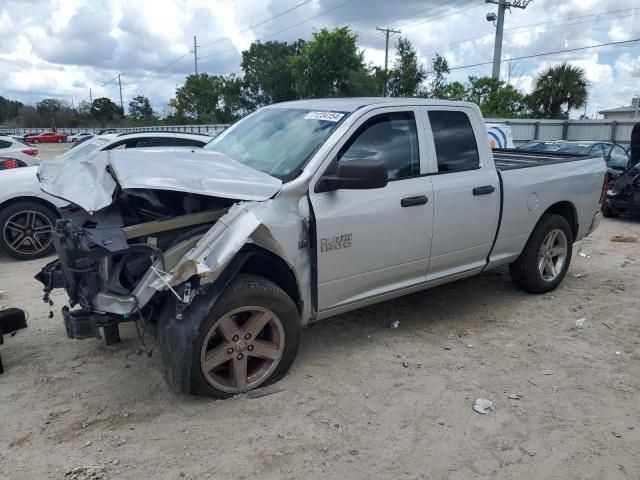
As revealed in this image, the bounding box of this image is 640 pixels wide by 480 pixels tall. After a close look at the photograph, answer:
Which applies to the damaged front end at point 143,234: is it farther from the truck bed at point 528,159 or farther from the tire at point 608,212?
the tire at point 608,212

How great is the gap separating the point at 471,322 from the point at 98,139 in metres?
6.75

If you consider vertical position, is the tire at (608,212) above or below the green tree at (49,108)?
below

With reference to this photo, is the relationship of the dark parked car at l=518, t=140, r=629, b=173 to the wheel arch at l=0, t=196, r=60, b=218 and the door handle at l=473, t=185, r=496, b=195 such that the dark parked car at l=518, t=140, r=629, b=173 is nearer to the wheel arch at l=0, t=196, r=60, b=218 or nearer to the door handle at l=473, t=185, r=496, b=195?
the door handle at l=473, t=185, r=496, b=195

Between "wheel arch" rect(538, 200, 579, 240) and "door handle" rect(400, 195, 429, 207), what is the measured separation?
2057 mm

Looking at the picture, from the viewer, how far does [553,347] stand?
4410mm

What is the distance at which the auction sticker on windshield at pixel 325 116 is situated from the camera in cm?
391

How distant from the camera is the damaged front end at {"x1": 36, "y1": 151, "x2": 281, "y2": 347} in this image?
306 cm

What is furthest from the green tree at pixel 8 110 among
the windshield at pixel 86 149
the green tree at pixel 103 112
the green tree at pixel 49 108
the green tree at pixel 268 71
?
the windshield at pixel 86 149

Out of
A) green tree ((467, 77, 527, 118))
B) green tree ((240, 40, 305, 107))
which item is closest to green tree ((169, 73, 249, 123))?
green tree ((240, 40, 305, 107))

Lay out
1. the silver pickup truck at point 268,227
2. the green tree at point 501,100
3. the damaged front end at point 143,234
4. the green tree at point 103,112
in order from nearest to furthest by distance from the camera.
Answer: the damaged front end at point 143,234
the silver pickup truck at point 268,227
the green tree at point 501,100
the green tree at point 103,112

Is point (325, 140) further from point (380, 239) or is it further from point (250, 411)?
point (250, 411)

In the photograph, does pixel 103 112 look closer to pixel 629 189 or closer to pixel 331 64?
pixel 331 64

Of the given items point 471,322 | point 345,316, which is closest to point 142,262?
point 345,316

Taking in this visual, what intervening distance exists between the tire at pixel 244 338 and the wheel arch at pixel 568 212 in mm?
3343
